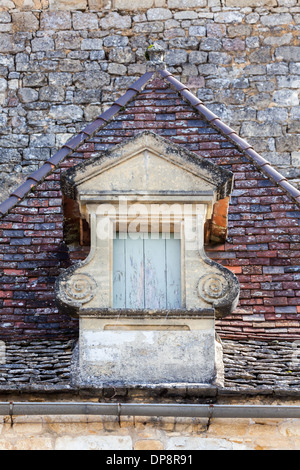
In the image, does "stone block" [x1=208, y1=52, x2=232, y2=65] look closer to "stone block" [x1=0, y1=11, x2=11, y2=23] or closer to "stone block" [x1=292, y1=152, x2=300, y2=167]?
"stone block" [x1=292, y1=152, x2=300, y2=167]

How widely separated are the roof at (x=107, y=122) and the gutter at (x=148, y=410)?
234 centimetres

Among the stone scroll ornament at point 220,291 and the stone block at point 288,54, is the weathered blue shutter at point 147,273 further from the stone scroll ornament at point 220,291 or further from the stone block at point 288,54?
the stone block at point 288,54

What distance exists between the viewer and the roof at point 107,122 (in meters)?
10.4

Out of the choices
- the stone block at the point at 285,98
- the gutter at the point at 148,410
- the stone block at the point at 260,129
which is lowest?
the gutter at the point at 148,410

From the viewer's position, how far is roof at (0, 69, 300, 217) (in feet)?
34.2

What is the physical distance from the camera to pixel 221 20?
594 inches

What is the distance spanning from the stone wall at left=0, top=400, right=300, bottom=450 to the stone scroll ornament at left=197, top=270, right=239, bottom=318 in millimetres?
798

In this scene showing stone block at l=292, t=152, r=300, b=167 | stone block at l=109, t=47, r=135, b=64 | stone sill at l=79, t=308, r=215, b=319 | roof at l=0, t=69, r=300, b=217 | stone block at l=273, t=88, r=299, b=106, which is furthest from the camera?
stone block at l=109, t=47, r=135, b=64

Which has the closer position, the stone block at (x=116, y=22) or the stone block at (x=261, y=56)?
the stone block at (x=261, y=56)

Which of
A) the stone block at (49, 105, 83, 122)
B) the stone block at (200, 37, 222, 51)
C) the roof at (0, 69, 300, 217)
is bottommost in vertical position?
the roof at (0, 69, 300, 217)

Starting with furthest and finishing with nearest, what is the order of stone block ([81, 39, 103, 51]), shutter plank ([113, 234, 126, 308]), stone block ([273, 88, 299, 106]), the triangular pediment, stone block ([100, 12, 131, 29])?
stone block ([100, 12, 131, 29]) < stone block ([81, 39, 103, 51]) < stone block ([273, 88, 299, 106]) < the triangular pediment < shutter plank ([113, 234, 126, 308])

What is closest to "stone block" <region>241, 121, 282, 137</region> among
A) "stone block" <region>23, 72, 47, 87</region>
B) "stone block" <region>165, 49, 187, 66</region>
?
"stone block" <region>165, 49, 187, 66</region>

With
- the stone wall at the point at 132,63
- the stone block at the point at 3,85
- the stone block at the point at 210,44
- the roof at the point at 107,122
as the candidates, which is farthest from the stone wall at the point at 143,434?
the stone block at the point at 210,44
